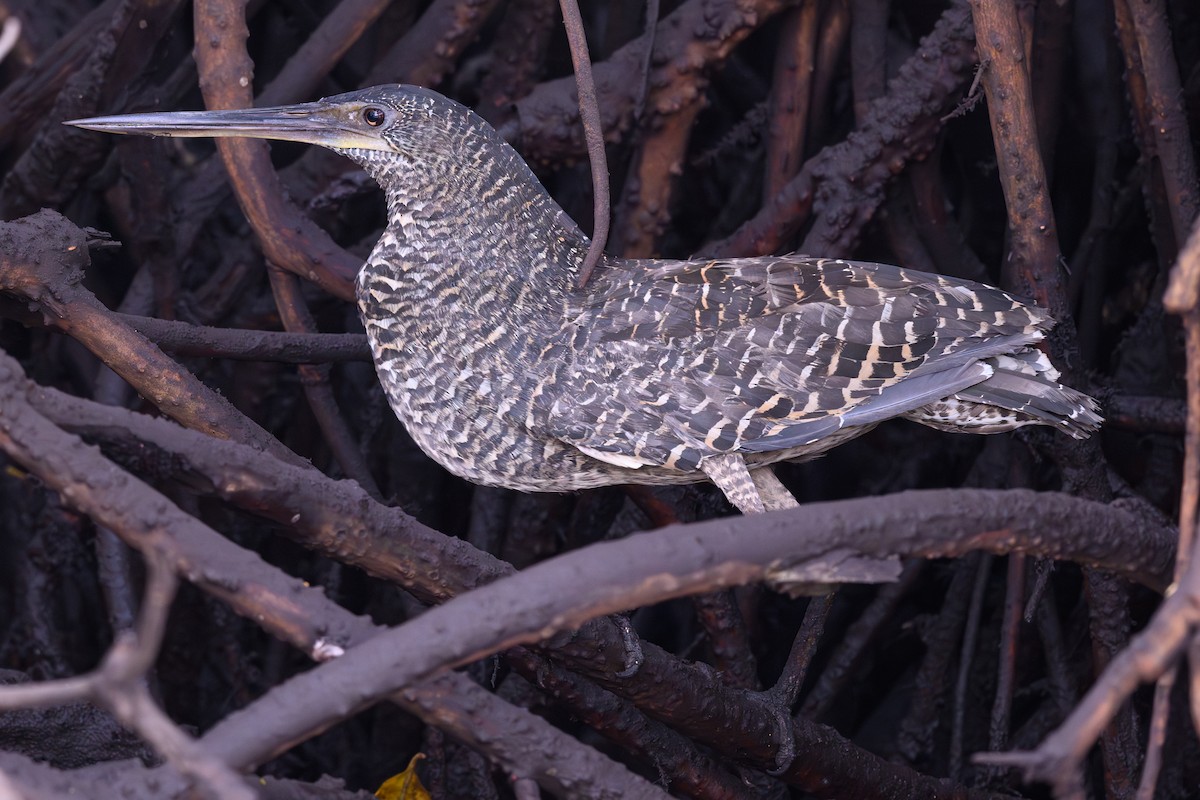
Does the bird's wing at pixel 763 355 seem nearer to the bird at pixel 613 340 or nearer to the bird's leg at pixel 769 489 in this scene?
the bird at pixel 613 340

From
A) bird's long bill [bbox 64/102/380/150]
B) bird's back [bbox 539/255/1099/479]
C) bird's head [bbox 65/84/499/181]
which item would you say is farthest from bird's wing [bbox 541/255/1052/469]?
bird's long bill [bbox 64/102/380/150]

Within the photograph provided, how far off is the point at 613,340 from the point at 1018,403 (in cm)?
67

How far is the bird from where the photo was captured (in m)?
1.95

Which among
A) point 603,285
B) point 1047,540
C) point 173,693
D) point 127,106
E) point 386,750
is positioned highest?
point 127,106

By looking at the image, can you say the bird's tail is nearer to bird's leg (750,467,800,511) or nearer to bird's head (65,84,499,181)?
bird's leg (750,467,800,511)

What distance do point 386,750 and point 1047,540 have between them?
217 cm

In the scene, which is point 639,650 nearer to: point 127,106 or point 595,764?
point 595,764

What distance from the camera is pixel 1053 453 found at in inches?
92.0

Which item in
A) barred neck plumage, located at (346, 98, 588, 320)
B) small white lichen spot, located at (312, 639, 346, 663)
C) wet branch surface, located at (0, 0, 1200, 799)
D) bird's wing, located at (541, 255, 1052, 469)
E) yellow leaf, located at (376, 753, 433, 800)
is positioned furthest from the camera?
yellow leaf, located at (376, 753, 433, 800)

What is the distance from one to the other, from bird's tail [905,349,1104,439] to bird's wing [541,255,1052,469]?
47 millimetres

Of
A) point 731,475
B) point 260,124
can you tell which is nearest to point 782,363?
point 731,475

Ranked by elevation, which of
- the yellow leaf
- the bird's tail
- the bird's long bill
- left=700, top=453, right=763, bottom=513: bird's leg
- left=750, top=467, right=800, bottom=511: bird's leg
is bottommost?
the yellow leaf

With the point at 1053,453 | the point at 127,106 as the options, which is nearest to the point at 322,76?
the point at 127,106

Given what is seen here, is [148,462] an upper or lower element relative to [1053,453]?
upper
